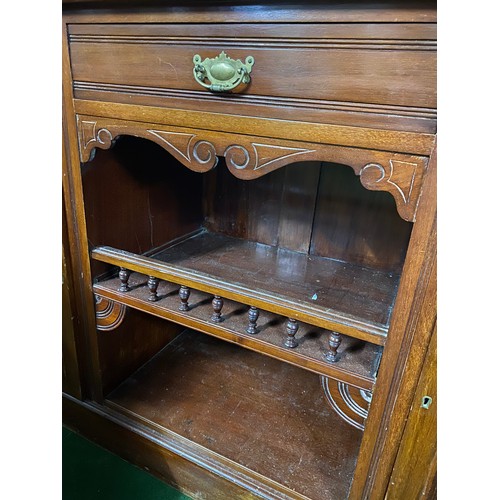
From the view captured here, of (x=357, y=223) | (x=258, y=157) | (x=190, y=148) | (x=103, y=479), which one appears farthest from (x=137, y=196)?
(x=103, y=479)

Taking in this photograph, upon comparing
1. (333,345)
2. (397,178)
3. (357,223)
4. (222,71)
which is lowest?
(333,345)

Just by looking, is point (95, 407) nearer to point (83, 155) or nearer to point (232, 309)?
point (232, 309)

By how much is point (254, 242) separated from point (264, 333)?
1.38 feet

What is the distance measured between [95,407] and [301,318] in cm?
67

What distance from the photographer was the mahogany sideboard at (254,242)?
49cm

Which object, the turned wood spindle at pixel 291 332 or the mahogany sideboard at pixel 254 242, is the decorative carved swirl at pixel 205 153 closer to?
the mahogany sideboard at pixel 254 242

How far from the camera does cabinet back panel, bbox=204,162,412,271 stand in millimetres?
929

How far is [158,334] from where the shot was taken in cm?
118

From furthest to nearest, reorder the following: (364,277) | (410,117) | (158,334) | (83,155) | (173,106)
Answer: (158,334)
(364,277)
(83,155)
(173,106)
(410,117)

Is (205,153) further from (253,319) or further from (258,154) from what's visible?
(253,319)

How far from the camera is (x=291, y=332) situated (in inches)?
25.9

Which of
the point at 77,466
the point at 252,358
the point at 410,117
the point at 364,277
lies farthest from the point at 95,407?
the point at 410,117

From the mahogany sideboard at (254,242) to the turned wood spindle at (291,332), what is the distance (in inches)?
0.5

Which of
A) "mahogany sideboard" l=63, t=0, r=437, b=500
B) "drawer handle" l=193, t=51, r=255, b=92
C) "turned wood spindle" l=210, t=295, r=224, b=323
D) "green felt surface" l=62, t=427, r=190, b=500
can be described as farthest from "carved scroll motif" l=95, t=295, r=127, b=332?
"drawer handle" l=193, t=51, r=255, b=92
